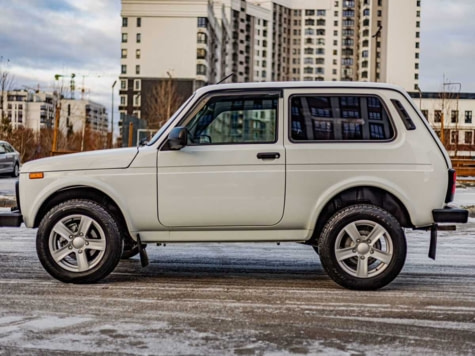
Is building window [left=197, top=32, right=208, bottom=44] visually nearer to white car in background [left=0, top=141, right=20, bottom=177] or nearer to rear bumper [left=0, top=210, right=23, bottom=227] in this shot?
white car in background [left=0, top=141, right=20, bottom=177]

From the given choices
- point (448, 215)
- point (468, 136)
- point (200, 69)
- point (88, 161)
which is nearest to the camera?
point (448, 215)

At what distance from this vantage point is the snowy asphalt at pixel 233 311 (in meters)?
4.57

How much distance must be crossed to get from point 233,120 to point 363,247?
1.68 m

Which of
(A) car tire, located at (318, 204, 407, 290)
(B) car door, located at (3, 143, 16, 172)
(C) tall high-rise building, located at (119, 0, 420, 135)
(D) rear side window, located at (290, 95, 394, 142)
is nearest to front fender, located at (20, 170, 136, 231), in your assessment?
(D) rear side window, located at (290, 95, 394, 142)

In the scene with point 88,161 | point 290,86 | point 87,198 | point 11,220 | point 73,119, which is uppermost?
point 73,119

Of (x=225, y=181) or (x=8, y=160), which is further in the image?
(x=8, y=160)

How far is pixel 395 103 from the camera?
22.0ft

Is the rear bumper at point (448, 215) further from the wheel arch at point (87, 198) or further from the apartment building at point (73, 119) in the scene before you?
the apartment building at point (73, 119)

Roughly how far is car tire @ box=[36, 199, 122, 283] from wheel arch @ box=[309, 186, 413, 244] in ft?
6.20

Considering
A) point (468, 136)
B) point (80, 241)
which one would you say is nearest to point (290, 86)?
point (80, 241)

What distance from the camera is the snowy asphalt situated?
15.0ft

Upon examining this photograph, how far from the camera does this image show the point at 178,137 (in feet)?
21.0

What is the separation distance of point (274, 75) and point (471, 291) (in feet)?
538

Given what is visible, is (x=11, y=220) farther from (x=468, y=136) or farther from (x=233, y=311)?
(x=468, y=136)
